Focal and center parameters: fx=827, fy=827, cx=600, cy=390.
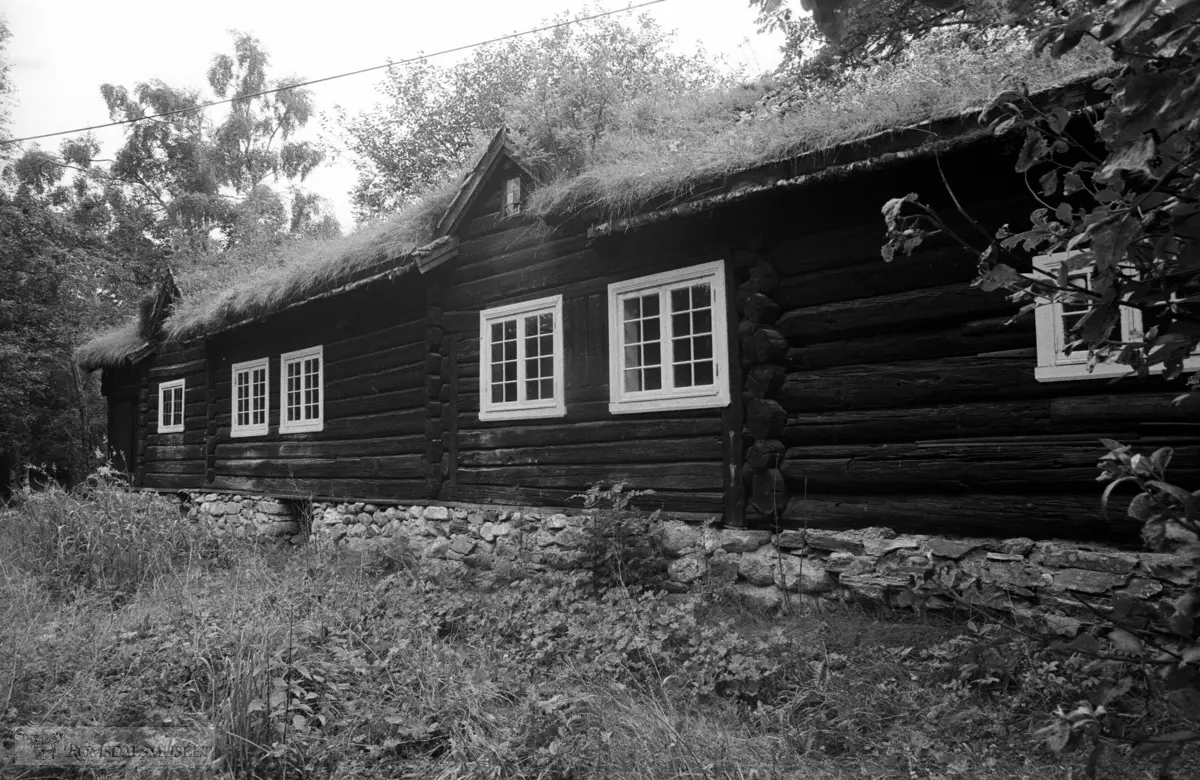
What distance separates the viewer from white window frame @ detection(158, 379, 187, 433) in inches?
572

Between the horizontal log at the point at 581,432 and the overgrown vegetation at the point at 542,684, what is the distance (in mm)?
1330

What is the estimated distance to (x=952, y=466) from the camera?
543cm

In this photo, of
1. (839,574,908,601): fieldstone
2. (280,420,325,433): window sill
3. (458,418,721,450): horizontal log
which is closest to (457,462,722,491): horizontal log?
(458,418,721,450): horizontal log

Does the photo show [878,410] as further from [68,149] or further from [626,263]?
[68,149]

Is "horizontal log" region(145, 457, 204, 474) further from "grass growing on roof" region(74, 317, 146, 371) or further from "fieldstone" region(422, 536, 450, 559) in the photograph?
"fieldstone" region(422, 536, 450, 559)

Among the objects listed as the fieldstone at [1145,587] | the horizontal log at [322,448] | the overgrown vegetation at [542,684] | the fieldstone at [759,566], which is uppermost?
the horizontal log at [322,448]

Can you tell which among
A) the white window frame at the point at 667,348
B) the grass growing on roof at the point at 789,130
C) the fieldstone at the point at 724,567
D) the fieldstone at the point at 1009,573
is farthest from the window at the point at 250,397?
the fieldstone at the point at 1009,573

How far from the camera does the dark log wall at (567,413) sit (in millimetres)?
6824

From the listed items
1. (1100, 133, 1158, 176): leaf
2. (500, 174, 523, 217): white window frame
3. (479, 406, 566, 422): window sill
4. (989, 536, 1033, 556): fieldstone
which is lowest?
(989, 536, 1033, 556): fieldstone

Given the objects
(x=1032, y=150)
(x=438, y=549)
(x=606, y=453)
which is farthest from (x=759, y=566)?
(x=1032, y=150)

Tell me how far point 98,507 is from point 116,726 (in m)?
5.53

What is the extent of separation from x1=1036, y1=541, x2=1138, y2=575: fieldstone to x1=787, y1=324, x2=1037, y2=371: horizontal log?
124cm

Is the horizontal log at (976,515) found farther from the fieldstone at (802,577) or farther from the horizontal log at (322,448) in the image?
the horizontal log at (322,448)

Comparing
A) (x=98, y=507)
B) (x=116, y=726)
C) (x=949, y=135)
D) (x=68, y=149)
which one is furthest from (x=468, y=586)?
(x=68, y=149)
